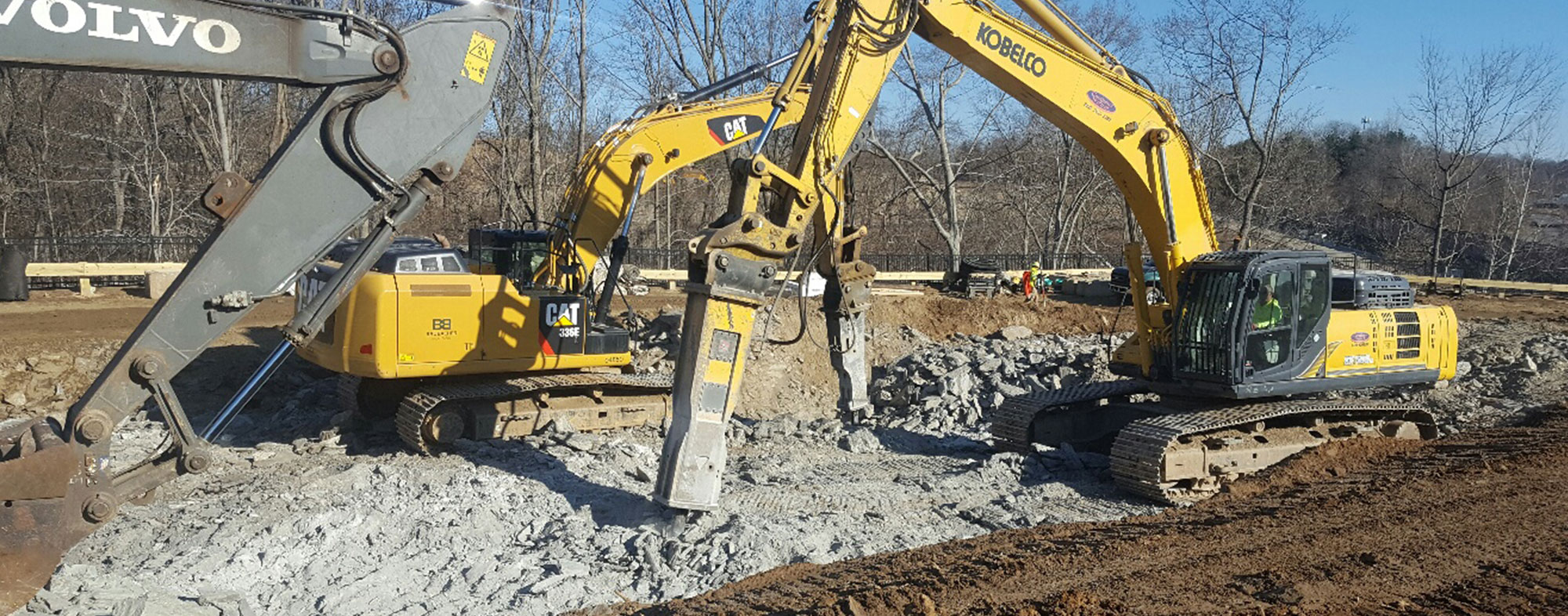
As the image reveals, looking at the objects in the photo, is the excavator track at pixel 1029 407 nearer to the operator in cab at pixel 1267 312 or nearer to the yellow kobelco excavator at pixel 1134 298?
the yellow kobelco excavator at pixel 1134 298

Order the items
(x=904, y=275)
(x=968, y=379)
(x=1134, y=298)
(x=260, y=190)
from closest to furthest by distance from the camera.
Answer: (x=260, y=190) → (x=1134, y=298) → (x=968, y=379) → (x=904, y=275)

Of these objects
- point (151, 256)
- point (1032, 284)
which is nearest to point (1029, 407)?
point (1032, 284)

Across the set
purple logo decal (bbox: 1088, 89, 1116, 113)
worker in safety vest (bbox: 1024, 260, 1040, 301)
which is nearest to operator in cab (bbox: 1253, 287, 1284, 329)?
purple logo decal (bbox: 1088, 89, 1116, 113)

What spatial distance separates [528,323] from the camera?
10969mm

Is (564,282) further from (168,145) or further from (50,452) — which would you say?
(168,145)

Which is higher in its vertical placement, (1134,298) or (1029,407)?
(1134,298)

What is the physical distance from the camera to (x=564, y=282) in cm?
1163

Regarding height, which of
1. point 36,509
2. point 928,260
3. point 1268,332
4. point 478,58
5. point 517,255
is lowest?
point 36,509

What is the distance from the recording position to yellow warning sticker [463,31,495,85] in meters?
5.87

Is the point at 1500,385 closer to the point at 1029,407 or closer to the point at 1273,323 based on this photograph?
the point at 1273,323

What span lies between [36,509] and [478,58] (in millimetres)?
2932

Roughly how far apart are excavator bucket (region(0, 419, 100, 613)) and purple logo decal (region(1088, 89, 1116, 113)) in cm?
759

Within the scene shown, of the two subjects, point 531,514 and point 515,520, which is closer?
point 515,520

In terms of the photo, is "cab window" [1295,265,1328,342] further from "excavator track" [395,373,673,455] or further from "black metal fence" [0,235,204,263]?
"black metal fence" [0,235,204,263]
